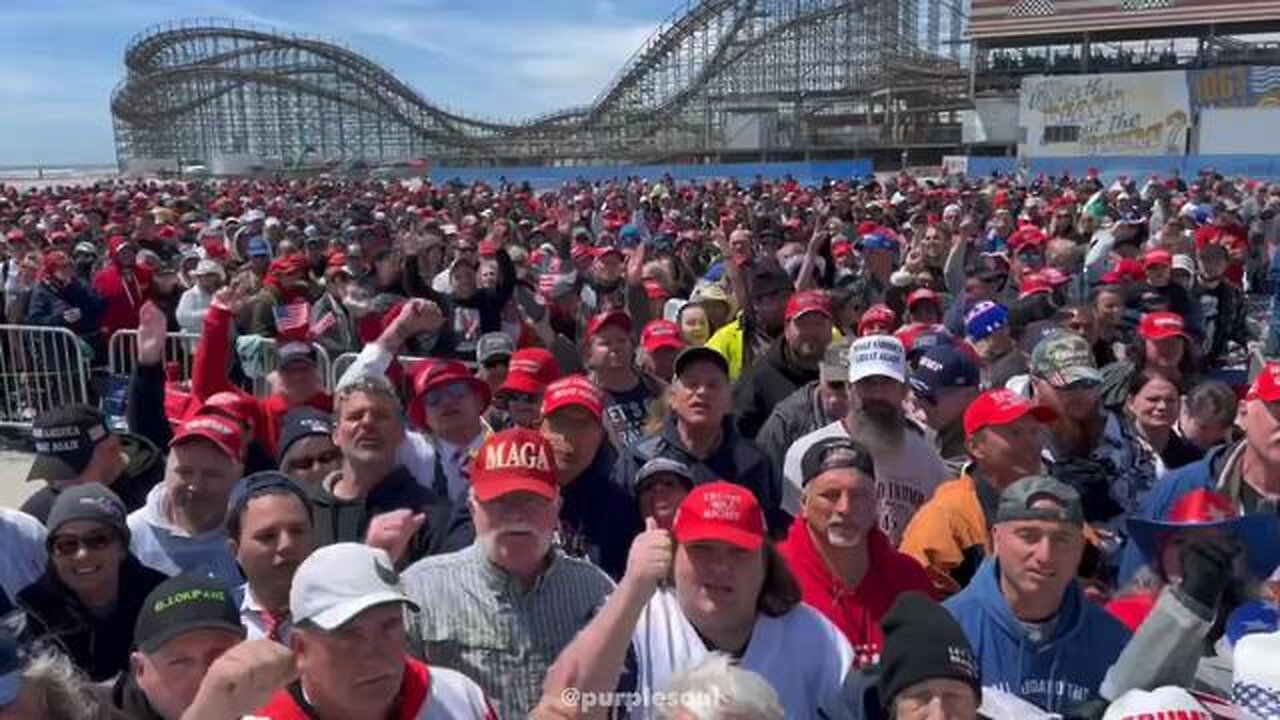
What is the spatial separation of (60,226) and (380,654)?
16.8m

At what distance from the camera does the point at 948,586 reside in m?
3.51

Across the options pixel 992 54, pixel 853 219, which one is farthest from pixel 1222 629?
pixel 992 54

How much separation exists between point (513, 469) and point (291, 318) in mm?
4773

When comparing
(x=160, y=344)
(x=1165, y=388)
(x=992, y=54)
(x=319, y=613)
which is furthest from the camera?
(x=992, y=54)

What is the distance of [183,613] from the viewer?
2.71m

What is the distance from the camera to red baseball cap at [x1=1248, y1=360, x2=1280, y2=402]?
359 centimetres

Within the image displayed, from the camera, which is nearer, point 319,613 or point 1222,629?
point 319,613

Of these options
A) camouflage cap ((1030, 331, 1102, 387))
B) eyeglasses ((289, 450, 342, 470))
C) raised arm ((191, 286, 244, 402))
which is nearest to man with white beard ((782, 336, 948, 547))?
camouflage cap ((1030, 331, 1102, 387))

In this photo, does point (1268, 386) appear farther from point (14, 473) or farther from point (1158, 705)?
point (14, 473)

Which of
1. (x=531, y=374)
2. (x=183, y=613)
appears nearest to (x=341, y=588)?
Answer: (x=183, y=613)

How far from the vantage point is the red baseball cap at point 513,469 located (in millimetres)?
3014

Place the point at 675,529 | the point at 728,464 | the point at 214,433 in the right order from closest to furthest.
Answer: the point at 675,529 < the point at 214,433 < the point at 728,464

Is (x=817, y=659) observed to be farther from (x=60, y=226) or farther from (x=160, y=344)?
(x=60, y=226)

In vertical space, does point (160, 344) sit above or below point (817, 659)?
above
